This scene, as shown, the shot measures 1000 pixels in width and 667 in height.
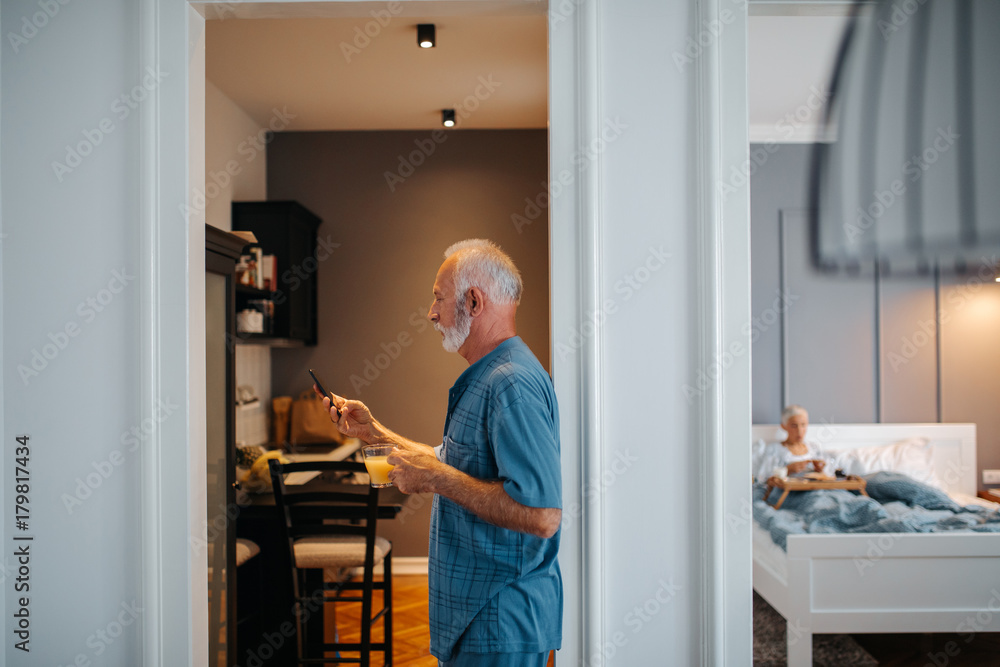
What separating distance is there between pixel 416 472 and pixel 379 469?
0.30 metres

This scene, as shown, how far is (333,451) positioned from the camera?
3.93m

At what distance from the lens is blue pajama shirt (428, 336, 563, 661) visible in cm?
123

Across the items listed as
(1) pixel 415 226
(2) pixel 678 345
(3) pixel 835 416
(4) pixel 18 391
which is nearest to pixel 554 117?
(2) pixel 678 345

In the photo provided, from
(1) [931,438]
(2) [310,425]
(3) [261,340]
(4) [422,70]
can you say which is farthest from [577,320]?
(1) [931,438]

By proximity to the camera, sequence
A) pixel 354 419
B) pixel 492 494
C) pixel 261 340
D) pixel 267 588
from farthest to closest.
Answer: pixel 261 340 < pixel 267 588 < pixel 354 419 < pixel 492 494

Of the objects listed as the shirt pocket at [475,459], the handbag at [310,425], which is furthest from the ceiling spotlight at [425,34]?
the handbag at [310,425]

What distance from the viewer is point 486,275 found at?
1424 millimetres

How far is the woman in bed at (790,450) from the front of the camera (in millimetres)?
3887

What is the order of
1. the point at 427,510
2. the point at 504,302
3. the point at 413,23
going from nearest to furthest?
the point at 504,302 < the point at 413,23 < the point at 427,510

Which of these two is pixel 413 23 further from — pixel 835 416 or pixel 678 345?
pixel 835 416

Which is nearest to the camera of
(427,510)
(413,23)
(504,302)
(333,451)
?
(504,302)

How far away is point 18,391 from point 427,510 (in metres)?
2.96

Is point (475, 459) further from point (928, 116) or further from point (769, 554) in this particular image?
point (769, 554)

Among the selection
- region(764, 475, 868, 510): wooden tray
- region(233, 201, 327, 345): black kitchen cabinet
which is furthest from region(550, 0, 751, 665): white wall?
region(233, 201, 327, 345): black kitchen cabinet
